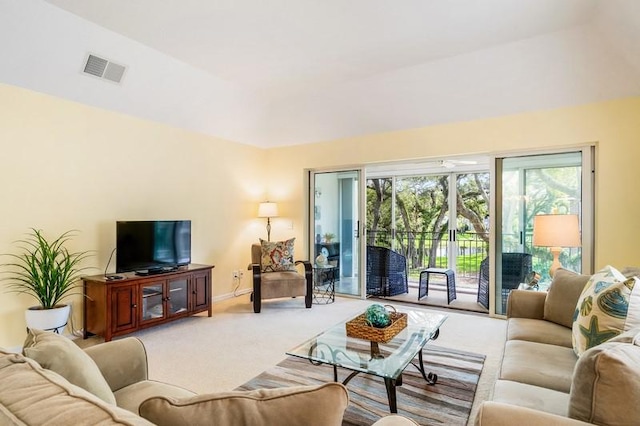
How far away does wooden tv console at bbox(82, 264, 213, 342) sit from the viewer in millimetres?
3455

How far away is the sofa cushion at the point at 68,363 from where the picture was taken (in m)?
1.09

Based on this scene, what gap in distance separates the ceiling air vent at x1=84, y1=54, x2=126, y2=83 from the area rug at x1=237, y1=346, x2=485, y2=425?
3.28 m

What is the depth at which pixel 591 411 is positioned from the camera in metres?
1.02

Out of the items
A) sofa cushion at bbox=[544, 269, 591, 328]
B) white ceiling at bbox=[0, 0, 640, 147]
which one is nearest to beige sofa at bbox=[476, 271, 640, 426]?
sofa cushion at bbox=[544, 269, 591, 328]

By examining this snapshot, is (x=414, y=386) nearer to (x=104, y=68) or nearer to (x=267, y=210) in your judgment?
(x=267, y=210)

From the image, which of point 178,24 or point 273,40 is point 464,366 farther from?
point 178,24

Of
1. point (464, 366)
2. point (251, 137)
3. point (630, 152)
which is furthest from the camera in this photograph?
point (251, 137)

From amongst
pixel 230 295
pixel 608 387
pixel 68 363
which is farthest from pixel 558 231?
pixel 230 295

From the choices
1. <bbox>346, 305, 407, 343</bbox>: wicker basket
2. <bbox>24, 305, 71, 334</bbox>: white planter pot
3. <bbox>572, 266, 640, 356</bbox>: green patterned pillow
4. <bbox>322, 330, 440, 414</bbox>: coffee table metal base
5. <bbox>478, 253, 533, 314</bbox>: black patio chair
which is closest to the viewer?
<bbox>572, 266, 640, 356</bbox>: green patterned pillow

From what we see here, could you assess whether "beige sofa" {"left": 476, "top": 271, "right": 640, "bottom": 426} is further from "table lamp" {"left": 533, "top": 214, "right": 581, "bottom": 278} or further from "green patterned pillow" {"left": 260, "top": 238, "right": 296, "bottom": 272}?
"green patterned pillow" {"left": 260, "top": 238, "right": 296, "bottom": 272}

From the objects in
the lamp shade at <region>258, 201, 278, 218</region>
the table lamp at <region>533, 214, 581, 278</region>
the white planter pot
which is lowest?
the white planter pot

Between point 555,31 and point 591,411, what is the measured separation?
3504mm

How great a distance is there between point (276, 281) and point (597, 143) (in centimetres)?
409

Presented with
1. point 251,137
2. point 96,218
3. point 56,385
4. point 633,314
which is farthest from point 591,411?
point 251,137
